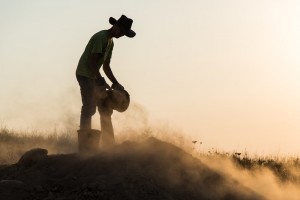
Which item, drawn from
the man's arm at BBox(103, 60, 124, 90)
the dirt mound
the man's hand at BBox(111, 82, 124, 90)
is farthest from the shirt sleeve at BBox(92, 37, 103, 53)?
the dirt mound

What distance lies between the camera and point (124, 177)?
9.20m

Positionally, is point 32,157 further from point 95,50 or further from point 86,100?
point 95,50

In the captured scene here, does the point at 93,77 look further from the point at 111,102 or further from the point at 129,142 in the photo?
the point at 129,142

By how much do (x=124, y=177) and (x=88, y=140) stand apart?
2236 mm

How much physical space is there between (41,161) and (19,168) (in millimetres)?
375

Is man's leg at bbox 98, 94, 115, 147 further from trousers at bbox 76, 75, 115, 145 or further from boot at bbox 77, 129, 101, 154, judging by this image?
boot at bbox 77, 129, 101, 154

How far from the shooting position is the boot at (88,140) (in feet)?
37.0

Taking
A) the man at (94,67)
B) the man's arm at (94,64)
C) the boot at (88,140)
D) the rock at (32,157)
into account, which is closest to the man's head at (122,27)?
the man at (94,67)

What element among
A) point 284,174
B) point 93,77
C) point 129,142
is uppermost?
point 93,77

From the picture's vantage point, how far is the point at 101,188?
8.91 m

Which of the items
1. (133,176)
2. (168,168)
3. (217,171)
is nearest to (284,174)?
(217,171)

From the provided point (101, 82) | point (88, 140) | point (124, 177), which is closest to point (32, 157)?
point (88, 140)

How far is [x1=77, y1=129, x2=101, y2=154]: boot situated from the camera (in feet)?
37.0

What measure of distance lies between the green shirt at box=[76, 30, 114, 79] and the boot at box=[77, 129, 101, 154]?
38.3 inches
